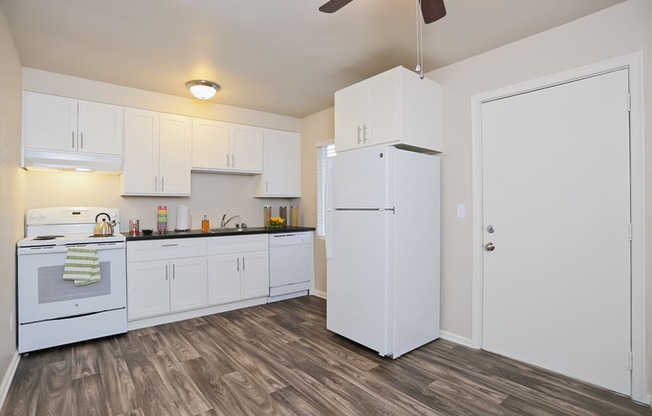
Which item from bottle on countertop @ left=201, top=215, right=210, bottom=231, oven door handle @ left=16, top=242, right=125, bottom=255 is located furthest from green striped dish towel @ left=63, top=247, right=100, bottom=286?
bottle on countertop @ left=201, top=215, right=210, bottom=231

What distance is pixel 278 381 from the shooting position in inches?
93.4

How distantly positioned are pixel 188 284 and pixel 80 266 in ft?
3.31

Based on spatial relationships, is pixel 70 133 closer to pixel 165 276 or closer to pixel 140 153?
pixel 140 153

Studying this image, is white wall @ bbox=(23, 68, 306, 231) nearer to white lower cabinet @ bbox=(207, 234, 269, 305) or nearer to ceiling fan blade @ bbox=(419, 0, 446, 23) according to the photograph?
white lower cabinet @ bbox=(207, 234, 269, 305)

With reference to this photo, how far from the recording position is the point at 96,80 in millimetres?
3400

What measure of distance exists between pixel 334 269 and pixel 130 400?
5.88 ft

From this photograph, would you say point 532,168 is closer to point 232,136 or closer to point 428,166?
point 428,166

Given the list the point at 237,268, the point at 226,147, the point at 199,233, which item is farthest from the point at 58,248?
the point at 226,147

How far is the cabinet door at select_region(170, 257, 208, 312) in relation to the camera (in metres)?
3.54

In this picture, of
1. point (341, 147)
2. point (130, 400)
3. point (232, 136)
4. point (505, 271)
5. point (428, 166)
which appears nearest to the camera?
point (130, 400)

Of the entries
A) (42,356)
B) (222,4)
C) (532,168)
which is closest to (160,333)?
(42,356)

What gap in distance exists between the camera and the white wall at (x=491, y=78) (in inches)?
82.7

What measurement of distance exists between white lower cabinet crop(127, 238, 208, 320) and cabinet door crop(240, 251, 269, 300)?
18.1 inches

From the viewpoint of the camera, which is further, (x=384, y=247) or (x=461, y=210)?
(x=461, y=210)
